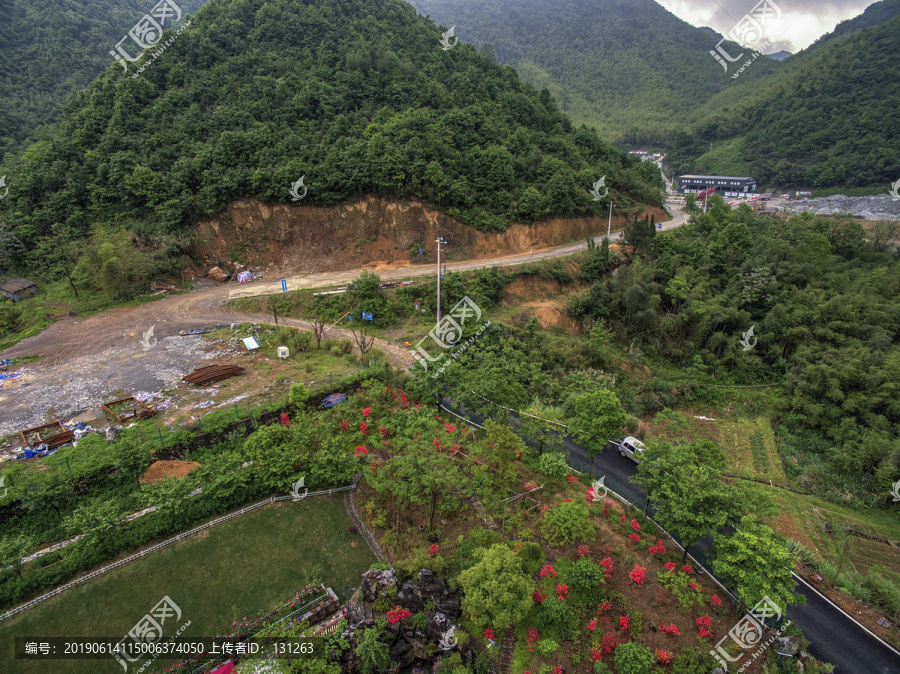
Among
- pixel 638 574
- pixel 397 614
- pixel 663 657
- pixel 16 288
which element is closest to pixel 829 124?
pixel 638 574

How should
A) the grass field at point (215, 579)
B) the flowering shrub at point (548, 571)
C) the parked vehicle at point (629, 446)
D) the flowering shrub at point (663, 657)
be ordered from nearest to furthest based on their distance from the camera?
the flowering shrub at point (663, 657)
the grass field at point (215, 579)
the flowering shrub at point (548, 571)
the parked vehicle at point (629, 446)

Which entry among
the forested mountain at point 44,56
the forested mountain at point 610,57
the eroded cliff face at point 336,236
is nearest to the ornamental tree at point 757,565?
the eroded cliff face at point 336,236

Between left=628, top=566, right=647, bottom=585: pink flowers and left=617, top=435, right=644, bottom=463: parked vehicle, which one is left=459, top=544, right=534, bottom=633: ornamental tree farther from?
left=617, top=435, right=644, bottom=463: parked vehicle

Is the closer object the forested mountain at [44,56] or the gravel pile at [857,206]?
the gravel pile at [857,206]

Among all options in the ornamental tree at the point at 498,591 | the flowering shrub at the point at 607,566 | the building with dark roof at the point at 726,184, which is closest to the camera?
the ornamental tree at the point at 498,591

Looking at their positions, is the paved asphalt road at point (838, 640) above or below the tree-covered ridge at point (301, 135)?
below

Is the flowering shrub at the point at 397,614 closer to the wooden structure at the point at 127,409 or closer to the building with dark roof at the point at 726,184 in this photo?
the wooden structure at the point at 127,409
